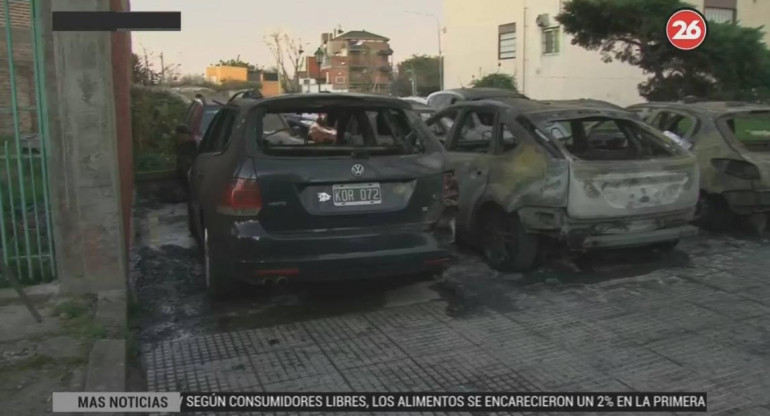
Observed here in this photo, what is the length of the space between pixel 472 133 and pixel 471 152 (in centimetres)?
49

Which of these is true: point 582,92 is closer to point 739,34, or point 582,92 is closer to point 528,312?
point 739,34

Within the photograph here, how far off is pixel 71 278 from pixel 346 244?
205cm

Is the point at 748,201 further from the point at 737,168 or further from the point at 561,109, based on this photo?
the point at 561,109

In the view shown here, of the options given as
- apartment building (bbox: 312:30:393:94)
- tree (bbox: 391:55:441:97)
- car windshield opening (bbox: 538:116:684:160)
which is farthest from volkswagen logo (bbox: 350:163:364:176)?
apartment building (bbox: 312:30:393:94)

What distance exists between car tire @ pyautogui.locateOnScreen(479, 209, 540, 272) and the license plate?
5.61 ft

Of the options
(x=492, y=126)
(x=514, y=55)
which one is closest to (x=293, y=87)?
(x=514, y=55)

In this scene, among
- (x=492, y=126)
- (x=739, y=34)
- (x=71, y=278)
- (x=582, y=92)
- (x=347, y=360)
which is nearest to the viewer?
(x=347, y=360)

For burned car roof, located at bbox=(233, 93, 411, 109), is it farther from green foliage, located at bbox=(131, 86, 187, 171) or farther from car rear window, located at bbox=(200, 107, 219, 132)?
green foliage, located at bbox=(131, 86, 187, 171)

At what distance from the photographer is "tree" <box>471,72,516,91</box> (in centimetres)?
2830

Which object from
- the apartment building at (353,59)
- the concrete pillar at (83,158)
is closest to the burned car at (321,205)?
the concrete pillar at (83,158)

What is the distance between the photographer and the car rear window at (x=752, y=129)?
7398 mm

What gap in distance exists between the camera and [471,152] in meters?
6.63

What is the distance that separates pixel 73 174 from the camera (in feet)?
15.5

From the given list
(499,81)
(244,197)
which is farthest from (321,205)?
(499,81)
